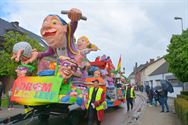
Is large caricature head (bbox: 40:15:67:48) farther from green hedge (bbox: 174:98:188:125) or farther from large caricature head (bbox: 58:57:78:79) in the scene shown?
green hedge (bbox: 174:98:188:125)

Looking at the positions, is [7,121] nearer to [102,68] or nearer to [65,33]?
[65,33]

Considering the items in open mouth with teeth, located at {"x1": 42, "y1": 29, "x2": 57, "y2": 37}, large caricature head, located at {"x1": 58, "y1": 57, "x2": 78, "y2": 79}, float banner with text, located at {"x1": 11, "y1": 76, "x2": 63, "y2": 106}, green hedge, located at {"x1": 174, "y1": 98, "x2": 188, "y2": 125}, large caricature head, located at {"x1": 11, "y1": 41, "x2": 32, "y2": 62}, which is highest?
open mouth with teeth, located at {"x1": 42, "y1": 29, "x2": 57, "y2": 37}

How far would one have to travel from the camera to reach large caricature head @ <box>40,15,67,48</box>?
Result: 10.5m

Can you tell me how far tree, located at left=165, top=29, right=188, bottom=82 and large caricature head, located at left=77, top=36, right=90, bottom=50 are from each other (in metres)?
9.52

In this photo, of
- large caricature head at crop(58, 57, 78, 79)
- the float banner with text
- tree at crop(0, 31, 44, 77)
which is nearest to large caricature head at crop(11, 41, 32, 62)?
the float banner with text

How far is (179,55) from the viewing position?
827 inches

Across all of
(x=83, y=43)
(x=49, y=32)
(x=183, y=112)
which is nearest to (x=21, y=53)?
(x=49, y=32)

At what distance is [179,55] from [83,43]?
31.8 feet

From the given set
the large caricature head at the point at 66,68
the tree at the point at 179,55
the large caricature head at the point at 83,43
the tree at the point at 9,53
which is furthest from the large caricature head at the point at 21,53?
the tree at the point at 179,55

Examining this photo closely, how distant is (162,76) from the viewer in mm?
43906

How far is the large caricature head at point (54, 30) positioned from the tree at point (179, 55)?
1282cm

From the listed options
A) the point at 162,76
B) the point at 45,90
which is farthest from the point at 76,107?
the point at 162,76

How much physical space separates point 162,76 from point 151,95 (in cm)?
2428

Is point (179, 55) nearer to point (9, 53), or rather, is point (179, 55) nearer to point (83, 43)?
A: point (83, 43)
